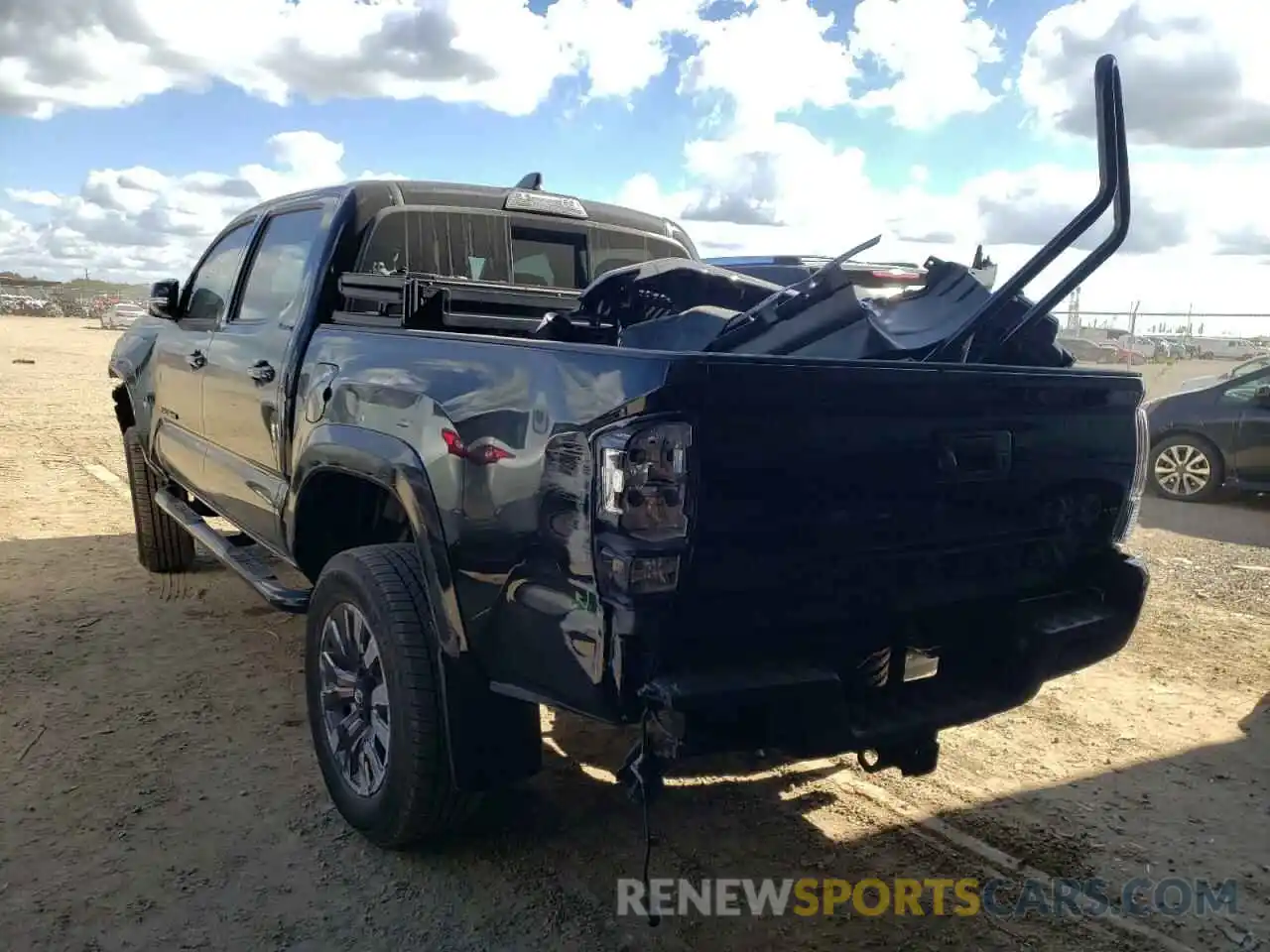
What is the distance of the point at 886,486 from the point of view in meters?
2.38

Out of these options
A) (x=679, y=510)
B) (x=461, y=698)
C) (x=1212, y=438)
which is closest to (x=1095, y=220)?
(x=679, y=510)

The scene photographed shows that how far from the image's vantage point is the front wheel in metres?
9.15

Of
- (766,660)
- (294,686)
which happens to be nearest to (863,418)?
(766,660)

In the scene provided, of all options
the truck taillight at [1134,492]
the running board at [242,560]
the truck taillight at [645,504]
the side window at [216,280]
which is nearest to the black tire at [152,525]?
the running board at [242,560]

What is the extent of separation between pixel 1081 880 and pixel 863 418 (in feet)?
5.41

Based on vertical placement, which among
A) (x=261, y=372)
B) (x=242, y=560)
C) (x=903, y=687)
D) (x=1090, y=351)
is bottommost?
(x=1090, y=351)

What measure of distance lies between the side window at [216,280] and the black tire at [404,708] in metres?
2.17

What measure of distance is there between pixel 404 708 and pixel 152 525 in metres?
3.84

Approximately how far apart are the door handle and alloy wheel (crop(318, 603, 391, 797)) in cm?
104

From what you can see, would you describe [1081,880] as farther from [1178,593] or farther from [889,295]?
[1178,593]

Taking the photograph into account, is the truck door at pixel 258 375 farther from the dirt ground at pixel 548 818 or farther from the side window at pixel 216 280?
the dirt ground at pixel 548 818

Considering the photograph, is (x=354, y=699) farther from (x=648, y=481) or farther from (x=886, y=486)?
(x=886, y=486)

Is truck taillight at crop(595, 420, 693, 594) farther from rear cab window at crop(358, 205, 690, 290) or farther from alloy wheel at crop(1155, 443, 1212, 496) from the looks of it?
alloy wheel at crop(1155, 443, 1212, 496)

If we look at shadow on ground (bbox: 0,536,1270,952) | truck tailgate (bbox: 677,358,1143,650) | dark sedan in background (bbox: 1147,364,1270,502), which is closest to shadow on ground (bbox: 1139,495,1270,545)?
dark sedan in background (bbox: 1147,364,1270,502)
